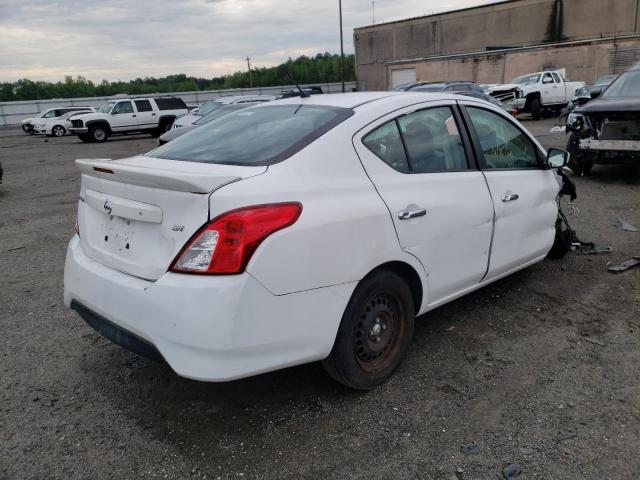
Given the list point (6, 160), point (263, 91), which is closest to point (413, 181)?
point (6, 160)

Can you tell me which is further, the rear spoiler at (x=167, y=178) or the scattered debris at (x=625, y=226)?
the scattered debris at (x=625, y=226)

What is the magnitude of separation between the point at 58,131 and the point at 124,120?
8.57 m

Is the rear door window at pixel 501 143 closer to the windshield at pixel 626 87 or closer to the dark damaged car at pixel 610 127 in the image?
the dark damaged car at pixel 610 127

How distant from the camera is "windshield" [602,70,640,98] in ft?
29.6

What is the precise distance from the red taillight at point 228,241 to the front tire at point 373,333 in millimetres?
666

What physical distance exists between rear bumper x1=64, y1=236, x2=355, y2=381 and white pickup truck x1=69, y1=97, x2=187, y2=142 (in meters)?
23.9

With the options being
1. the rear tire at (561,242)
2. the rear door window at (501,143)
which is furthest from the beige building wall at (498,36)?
the rear door window at (501,143)

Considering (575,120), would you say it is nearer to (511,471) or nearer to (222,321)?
(511,471)

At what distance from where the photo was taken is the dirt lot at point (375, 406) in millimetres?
2525

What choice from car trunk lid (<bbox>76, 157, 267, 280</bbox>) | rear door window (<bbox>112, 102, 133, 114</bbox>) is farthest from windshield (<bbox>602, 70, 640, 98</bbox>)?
rear door window (<bbox>112, 102, 133, 114</bbox>)

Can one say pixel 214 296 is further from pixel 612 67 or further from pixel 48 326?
pixel 612 67

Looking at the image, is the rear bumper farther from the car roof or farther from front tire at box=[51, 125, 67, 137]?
front tire at box=[51, 125, 67, 137]

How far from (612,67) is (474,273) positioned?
3445 centimetres

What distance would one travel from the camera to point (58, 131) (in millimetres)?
30812
